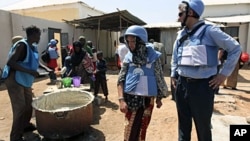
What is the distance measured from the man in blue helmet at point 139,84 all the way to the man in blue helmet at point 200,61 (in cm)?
27

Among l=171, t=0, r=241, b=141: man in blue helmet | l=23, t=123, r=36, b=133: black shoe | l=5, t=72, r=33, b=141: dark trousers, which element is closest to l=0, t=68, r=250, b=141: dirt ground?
l=23, t=123, r=36, b=133: black shoe

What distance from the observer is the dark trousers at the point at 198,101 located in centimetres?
231

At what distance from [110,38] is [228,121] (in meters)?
17.9

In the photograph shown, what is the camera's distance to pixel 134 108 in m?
2.55

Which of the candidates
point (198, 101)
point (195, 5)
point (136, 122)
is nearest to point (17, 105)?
point (136, 122)

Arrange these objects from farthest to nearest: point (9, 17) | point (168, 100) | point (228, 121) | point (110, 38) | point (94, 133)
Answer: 1. point (110, 38)
2. point (9, 17)
3. point (168, 100)
4. point (228, 121)
5. point (94, 133)

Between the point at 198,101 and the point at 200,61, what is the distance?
378mm

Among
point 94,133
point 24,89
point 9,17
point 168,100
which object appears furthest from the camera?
point 9,17

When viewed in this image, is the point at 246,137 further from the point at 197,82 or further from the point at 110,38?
the point at 110,38

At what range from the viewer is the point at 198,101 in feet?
7.64

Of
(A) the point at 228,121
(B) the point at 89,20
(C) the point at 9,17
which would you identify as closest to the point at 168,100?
(A) the point at 228,121

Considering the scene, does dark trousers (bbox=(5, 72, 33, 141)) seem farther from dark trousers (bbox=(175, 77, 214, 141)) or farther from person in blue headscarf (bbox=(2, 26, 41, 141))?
dark trousers (bbox=(175, 77, 214, 141))

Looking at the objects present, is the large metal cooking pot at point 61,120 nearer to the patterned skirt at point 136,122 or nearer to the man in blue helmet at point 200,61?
the patterned skirt at point 136,122

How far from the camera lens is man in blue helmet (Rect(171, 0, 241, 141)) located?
2223 mm
